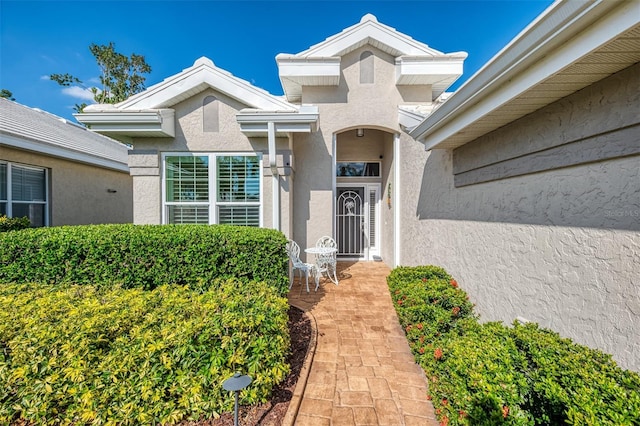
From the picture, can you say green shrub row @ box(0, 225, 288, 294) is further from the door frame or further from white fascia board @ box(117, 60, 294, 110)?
the door frame

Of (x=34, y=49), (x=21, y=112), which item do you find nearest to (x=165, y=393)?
(x=21, y=112)

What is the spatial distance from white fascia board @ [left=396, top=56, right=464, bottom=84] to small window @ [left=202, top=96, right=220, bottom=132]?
17.8 feet

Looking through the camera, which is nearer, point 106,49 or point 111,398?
point 111,398

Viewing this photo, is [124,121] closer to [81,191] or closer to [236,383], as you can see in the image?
[81,191]

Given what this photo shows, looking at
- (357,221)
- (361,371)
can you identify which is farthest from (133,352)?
(357,221)

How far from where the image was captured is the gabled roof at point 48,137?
24.1 ft

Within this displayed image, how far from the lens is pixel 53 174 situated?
843 cm

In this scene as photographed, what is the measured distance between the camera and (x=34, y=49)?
14078mm

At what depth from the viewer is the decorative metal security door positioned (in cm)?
991

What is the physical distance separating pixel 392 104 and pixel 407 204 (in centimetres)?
322

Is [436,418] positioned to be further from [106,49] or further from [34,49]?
[106,49]

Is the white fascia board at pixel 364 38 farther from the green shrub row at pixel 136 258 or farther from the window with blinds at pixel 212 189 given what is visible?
the green shrub row at pixel 136 258

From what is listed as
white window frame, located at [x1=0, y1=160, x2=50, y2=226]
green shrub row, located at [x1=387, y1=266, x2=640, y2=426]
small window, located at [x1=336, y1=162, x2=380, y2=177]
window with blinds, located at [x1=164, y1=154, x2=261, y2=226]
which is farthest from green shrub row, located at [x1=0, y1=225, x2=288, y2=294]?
small window, located at [x1=336, y1=162, x2=380, y2=177]

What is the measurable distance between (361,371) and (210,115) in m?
6.84
